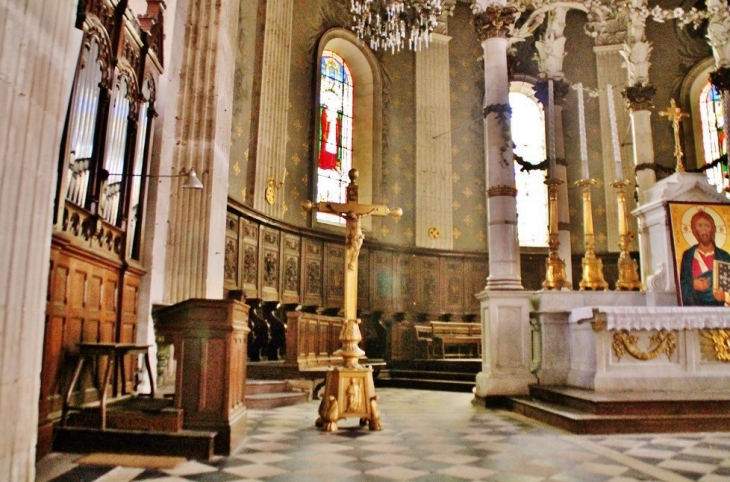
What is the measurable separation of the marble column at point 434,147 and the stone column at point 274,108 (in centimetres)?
401

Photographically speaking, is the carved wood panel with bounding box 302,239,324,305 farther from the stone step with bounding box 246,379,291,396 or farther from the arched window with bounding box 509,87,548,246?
the arched window with bounding box 509,87,548,246

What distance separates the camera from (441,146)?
14.9 metres

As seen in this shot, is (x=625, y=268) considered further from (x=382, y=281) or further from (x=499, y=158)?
(x=382, y=281)

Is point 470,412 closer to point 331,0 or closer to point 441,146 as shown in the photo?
point 441,146

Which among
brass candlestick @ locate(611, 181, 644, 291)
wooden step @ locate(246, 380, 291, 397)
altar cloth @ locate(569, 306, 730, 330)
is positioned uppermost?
brass candlestick @ locate(611, 181, 644, 291)

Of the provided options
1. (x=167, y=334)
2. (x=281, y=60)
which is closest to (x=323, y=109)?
(x=281, y=60)

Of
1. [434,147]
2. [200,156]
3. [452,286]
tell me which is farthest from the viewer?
[434,147]

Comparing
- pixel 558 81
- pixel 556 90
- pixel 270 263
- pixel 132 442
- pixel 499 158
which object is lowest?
pixel 132 442

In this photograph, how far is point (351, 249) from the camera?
5.98 meters

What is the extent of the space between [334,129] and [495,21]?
19.7 feet

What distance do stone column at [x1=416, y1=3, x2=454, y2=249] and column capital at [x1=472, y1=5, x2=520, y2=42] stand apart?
5.92m

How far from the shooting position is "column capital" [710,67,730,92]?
9.83 metres

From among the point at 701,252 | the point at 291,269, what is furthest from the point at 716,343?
the point at 291,269

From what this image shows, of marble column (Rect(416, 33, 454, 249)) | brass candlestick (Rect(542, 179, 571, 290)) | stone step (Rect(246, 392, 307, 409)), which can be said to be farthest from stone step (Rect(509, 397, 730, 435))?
marble column (Rect(416, 33, 454, 249))
